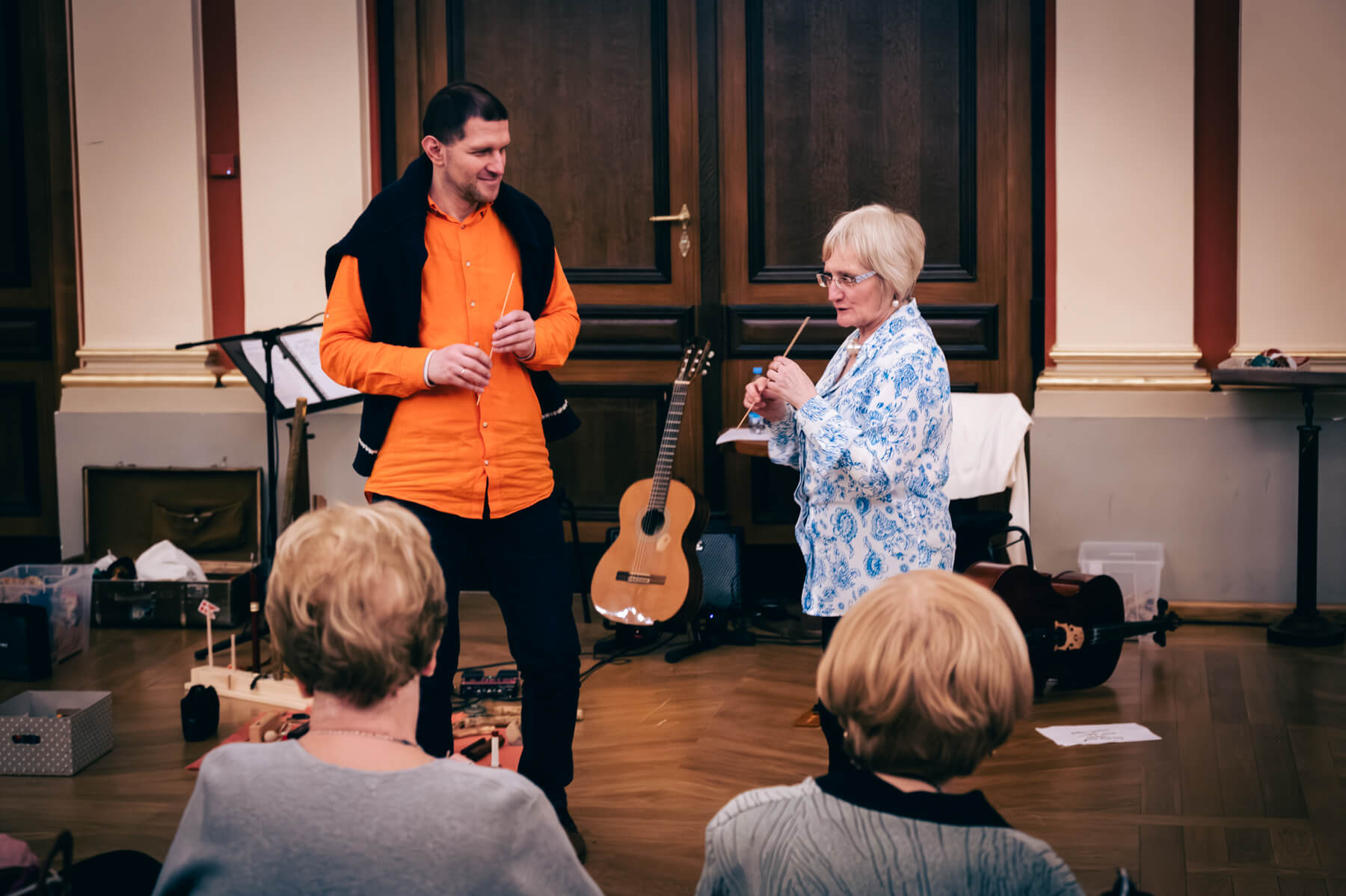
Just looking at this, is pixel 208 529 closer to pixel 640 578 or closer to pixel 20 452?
Answer: pixel 20 452

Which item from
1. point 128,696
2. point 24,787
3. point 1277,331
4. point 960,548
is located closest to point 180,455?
point 128,696

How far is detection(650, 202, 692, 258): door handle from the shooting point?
4.83 m

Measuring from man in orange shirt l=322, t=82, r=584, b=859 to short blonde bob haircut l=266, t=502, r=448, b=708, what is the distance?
1.02 metres

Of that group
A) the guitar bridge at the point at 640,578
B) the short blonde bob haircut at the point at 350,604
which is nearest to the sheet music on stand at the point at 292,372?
the guitar bridge at the point at 640,578

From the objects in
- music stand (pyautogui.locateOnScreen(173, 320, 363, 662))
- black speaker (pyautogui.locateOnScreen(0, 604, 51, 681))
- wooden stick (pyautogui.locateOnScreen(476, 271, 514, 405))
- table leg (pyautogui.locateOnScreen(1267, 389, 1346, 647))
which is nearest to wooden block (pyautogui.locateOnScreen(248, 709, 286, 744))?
music stand (pyautogui.locateOnScreen(173, 320, 363, 662))

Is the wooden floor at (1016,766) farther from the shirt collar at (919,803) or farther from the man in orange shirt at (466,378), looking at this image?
the shirt collar at (919,803)

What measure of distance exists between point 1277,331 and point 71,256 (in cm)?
479

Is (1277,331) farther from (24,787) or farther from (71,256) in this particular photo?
(71,256)

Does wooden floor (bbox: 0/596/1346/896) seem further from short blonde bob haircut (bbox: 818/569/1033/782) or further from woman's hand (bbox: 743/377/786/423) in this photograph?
short blonde bob haircut (bbox: 818/569/1033/782)

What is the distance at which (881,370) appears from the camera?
2.18m

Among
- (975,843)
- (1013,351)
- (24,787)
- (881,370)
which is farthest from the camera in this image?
(1013,351)

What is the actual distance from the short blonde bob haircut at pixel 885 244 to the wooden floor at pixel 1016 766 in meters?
1.26

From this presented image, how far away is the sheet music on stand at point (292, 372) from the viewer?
13.9 ft

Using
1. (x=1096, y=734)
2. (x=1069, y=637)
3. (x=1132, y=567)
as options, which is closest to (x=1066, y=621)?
(x=1069, y=637)
